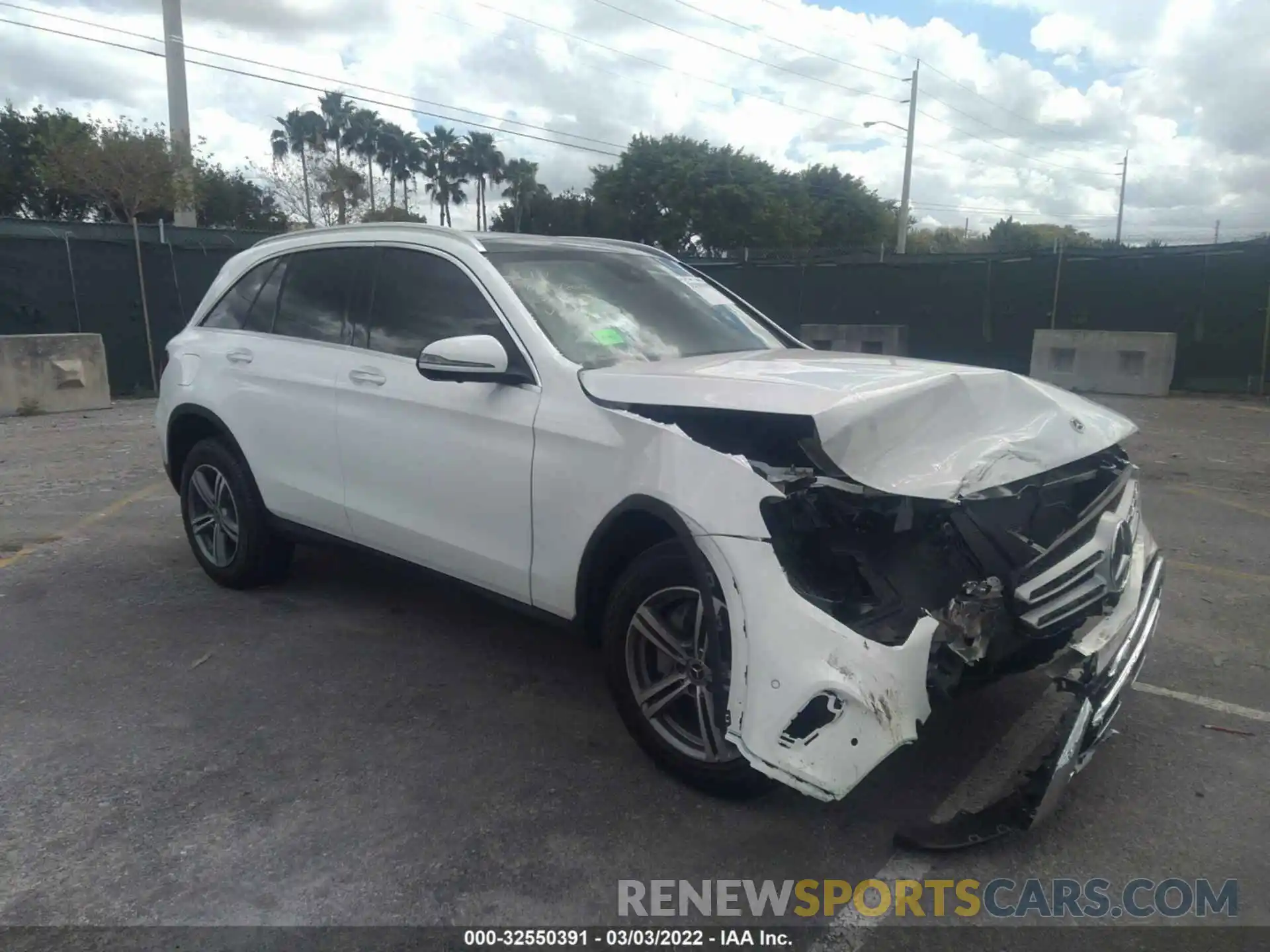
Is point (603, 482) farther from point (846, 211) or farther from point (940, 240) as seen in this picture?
point (940, 240)

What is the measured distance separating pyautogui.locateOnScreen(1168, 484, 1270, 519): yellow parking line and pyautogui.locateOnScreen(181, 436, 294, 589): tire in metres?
6.65

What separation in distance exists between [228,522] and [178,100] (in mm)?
29286

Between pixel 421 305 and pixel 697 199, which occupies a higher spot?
pixel 697 199

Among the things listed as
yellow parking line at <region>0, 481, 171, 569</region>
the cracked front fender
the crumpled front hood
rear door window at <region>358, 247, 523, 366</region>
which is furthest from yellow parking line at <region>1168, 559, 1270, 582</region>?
yellow parking line at <region>0, 481, 171, 569</region>

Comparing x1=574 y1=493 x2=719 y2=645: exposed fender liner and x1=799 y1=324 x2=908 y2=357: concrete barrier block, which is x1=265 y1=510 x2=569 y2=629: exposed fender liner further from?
x1=799 y1=324 x2=908 y2=357: concrete barrier block

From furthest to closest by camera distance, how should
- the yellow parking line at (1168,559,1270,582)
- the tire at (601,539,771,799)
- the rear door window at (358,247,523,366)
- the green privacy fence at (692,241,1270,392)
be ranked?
the green privacy fence at (692,241,1270,392) < the yellow parking line at (1168,559,1270,582) < the rear door window at (358,247,523,366) < the tire at (601,539,771,799)

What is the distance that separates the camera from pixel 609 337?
3.79 m

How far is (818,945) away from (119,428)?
1076 centimetres

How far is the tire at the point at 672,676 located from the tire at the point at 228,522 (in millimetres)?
2459

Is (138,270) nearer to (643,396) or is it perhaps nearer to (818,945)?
(643,396)

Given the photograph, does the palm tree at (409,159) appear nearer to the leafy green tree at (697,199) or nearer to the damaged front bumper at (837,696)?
the leafy green tree at (697,199)

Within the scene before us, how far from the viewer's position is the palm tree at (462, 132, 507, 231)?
68.1 m

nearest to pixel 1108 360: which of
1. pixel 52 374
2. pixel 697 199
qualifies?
pixel 52 374

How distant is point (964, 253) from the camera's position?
1700 centimetres
